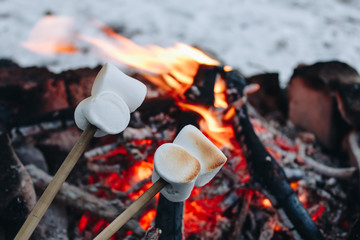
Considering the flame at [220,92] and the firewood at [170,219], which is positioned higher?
the flame at [220,92]

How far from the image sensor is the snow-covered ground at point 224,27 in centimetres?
420

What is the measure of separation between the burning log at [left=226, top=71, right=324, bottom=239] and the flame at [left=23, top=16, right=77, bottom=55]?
9.78 ft

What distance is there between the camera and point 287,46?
4531mm

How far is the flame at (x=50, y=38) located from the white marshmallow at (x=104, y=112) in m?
3.28

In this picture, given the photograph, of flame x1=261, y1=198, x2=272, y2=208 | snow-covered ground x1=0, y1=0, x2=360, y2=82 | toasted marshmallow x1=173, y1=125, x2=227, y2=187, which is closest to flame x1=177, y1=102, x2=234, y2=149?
flame x1=261, y1=198, x2=272, y2=208

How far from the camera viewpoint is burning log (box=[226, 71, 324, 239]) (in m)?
1.74

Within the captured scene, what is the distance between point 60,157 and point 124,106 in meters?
1.22

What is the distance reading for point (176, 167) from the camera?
42.5 inches

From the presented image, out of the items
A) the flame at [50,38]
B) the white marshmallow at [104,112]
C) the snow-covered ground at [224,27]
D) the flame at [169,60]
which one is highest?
the white marshmallow at [104,112]

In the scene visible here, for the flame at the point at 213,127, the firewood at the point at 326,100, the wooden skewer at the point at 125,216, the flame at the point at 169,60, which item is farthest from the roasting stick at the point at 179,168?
the firewood at the point at 326,100

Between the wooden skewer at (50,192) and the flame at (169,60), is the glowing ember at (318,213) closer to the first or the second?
the flame at (169,60)

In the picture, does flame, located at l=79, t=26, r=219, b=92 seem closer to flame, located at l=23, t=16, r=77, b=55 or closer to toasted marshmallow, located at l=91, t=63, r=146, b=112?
toasted marshmallow, located at l=91, t=63, r=146, b=112

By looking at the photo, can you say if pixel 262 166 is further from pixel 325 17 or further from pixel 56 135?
pixel 325 17

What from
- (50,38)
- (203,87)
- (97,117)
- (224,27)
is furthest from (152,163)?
(224,27)
